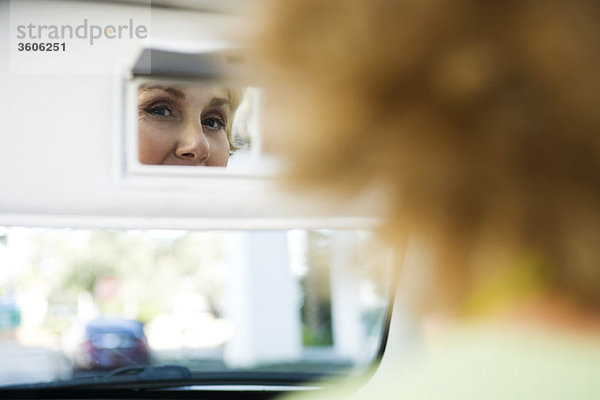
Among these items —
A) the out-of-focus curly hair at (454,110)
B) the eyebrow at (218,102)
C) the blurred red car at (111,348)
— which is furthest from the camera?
the blurred red car at (111,348)

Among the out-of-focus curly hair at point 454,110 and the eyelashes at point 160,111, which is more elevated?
the eyelashes at point 160,111

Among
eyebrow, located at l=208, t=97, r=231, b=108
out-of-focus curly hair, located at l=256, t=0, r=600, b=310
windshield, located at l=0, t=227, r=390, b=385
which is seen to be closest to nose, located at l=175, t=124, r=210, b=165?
eyebrow, located at l=208, t=97, r=231, b=108

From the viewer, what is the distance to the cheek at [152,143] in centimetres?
285

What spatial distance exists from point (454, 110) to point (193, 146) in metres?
2.25

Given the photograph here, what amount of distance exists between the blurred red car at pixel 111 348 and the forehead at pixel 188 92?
110 cm

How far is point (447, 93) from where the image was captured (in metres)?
0.63

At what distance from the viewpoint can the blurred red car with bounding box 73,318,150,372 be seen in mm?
3111

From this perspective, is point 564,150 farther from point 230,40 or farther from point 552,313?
point 230,40

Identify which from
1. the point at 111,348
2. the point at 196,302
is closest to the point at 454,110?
the point at 111,348

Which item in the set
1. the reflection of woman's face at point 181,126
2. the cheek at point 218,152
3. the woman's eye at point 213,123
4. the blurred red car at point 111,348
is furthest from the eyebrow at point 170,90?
the blurred red car at point 111,348

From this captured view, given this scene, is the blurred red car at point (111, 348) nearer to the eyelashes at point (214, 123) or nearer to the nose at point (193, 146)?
the nose at point (193, 146)

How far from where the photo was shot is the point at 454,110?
64 cm

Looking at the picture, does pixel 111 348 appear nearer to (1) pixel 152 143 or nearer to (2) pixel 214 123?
(1) pixel 152 143

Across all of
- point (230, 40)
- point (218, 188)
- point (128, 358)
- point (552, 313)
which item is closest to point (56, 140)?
point (218, 188)
